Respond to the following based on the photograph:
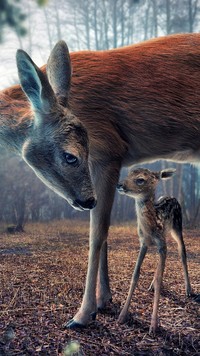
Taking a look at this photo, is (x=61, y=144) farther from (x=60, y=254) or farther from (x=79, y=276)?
(x=60, y=254)

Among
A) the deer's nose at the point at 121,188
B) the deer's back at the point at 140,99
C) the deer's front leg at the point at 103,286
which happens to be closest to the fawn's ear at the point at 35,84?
the deer's back at the point at 140,99

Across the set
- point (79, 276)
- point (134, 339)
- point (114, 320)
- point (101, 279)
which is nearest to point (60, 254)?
point (79, 276)

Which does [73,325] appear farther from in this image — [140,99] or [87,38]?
[87,38]

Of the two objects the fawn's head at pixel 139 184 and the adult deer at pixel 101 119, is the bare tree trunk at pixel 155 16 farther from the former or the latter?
the fawn's head at pixel 139 184

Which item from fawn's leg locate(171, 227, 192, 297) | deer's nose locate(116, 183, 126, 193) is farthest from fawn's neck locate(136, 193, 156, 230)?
fawn's leg locate(171, 227, 192, 297)

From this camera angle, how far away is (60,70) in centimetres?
137

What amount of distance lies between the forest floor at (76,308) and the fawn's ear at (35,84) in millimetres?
677

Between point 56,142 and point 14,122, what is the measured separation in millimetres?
225

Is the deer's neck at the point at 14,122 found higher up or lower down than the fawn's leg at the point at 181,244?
higher up

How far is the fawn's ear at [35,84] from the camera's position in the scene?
122 cm

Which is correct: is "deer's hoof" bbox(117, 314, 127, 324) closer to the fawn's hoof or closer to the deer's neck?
the fawn's hoof

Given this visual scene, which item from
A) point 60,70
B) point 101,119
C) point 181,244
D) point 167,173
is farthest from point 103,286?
point 60,70

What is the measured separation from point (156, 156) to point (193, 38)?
1.66 ft

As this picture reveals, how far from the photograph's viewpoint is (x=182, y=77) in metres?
1.69
